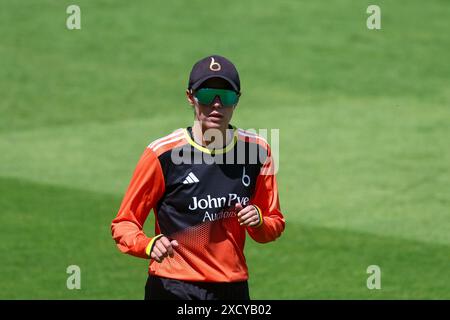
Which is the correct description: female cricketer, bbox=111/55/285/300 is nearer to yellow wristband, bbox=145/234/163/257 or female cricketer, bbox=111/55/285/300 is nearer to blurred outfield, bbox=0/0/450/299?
yellow wristband, bbox=145/234/163/257

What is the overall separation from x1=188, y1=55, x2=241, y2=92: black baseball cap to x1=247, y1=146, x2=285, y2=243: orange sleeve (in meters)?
0.59

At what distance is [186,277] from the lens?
733cm

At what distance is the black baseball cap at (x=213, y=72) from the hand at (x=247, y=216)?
0.73 m

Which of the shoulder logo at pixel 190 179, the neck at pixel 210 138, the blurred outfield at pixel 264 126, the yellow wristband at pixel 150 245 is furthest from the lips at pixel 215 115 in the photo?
the blurred outfield at pixel 264 126

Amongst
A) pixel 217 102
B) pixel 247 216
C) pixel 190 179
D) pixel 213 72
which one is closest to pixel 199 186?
pixel 190 179

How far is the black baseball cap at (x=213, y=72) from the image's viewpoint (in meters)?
7.25

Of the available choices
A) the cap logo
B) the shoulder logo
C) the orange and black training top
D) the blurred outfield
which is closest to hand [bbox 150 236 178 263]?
the orange and black training top

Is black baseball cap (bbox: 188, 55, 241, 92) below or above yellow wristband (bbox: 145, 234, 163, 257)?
above

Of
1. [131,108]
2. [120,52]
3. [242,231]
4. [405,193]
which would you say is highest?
[120,52]

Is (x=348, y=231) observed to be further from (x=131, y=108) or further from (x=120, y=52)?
(x=120, y=52)

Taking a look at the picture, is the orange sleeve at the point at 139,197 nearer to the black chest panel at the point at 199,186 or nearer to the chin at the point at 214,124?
the black chest panel at the point at 199,186

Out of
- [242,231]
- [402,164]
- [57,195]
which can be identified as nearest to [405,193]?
[402,164]

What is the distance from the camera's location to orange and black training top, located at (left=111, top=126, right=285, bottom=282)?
730 cm

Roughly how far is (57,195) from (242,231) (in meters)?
7.07
